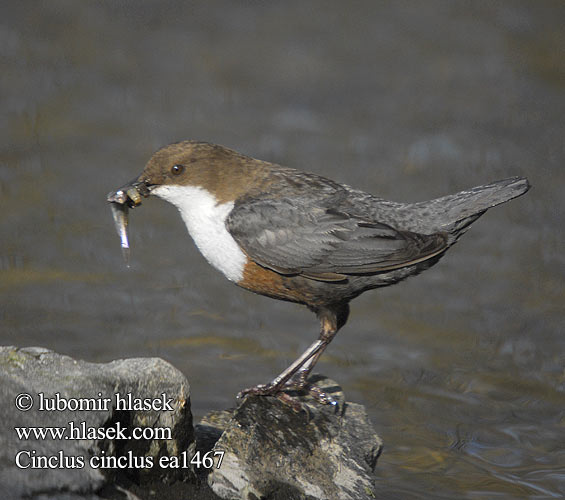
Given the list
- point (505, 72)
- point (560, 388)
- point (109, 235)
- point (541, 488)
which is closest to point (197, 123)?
point (109, 235)

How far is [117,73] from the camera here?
927 centimetres

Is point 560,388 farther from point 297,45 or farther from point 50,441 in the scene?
point 297,45

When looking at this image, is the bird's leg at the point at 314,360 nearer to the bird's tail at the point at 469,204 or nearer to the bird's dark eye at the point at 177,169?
the bird's tail at the point at 469,204

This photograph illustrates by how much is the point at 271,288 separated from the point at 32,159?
14.8 ft

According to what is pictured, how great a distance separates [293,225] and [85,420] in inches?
55.0

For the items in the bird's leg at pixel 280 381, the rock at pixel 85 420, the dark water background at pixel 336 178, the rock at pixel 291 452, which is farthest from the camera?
the dark water background at pixel 336 178

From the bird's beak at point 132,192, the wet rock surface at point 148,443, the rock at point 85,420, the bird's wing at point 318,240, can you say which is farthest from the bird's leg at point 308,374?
the bird's beak at point 132,192

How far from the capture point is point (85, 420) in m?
3.15

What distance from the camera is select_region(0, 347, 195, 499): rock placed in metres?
3.04

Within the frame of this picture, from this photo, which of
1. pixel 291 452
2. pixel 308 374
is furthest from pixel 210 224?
pixel 291 452

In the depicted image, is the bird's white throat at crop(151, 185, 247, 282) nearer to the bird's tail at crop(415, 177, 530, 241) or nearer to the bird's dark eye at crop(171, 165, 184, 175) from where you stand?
the bird's dark eye at crop(171, 165, 184, 175)

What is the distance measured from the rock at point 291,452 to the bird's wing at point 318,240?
629 millimetres

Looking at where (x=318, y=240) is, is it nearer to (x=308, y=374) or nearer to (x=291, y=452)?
(x=308, y=374)

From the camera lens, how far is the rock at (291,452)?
3.55 metres
